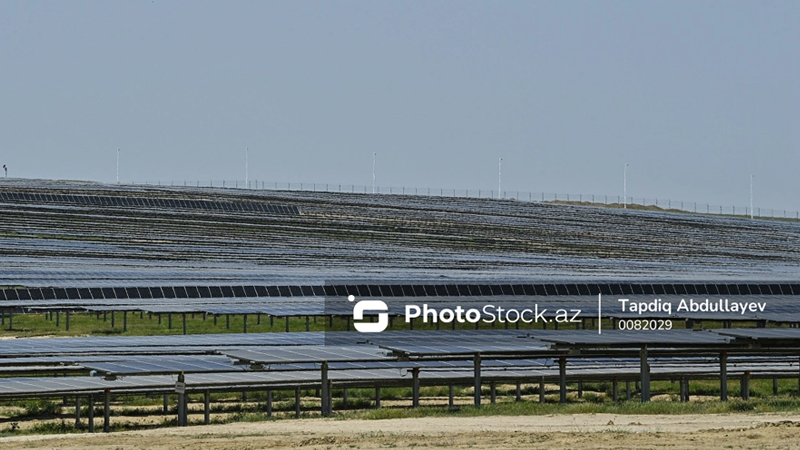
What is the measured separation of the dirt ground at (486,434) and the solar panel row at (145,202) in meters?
97.2

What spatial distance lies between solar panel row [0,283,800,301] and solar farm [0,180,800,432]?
5.5 inches

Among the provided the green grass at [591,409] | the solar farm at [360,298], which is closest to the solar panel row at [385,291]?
the solar farm at [360,298]

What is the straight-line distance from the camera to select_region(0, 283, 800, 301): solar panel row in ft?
186

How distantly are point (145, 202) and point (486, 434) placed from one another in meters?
106

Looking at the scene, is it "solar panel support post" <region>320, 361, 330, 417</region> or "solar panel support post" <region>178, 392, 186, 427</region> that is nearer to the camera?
"solar panel support post" <region>178, 392, 186, 427</region>

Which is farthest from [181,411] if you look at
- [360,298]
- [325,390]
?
[360,298]

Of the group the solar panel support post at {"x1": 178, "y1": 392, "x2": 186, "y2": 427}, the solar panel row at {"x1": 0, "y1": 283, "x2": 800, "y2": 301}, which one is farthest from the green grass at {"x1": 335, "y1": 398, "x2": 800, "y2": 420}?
the solar panel row at {"x1": 0, "y1": 283, "x2": 800, "y2": 301}

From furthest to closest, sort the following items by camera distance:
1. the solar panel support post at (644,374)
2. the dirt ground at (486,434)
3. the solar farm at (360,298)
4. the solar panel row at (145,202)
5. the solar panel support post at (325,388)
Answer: the solar panel row at (145,202) < the solar farm at (360,298) < the solar panel support post at (644,374) < the solar panel support post at (325,388) < the dirt ground at (486,434)

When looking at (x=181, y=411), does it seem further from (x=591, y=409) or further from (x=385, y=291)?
(x=385, y=291)

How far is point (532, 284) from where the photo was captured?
194 feet

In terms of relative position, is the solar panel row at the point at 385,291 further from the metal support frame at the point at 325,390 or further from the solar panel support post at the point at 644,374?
the metal support frame at the point at 325,390

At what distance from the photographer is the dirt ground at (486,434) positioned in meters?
17.3

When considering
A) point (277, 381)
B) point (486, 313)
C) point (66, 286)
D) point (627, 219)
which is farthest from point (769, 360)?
point (627, 219)

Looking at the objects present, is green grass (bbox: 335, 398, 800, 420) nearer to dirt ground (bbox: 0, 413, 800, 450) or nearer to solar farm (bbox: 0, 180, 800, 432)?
dirt ground (bbox: 0, 413, 800, 450)
